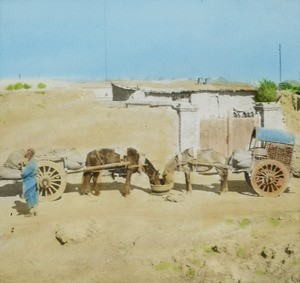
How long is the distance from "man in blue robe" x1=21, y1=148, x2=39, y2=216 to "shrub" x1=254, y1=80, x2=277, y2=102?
1523cm

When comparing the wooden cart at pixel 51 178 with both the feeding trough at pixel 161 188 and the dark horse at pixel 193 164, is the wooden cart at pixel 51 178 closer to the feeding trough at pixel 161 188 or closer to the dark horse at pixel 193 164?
the feeding trough at pixel 161 188

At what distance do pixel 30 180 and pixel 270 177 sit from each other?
258 inches

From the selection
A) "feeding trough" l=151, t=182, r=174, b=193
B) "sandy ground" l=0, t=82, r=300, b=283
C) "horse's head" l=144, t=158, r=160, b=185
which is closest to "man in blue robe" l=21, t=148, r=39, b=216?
"sandy ground" l=0, t=82, r=300, b=283

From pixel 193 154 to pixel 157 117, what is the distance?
17.5 ft

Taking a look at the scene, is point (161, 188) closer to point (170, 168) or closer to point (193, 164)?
point (170, 168)

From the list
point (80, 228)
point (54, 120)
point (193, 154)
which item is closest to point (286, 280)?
point (80, 228)

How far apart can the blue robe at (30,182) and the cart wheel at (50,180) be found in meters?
0.79

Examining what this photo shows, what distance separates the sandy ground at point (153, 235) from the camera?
301 inches

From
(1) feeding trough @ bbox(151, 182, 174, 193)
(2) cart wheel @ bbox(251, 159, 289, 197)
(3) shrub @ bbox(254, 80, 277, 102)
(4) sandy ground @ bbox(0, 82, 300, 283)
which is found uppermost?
(3) shrub @ bbox(254, 80, 277, 102)

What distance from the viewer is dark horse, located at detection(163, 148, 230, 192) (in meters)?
12.0

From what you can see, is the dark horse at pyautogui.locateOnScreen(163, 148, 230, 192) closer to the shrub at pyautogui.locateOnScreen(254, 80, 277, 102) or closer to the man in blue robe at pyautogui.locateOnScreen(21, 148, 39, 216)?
the man in blue robe at pyautogui.locateOnScreen(21, 148, 39, 216)

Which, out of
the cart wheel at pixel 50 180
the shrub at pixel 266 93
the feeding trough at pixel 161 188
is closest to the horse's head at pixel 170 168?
the feeding trough at pixel 161 188

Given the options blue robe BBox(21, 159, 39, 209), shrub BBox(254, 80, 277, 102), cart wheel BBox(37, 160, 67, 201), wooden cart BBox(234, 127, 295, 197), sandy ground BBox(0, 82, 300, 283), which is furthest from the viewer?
shrub BBox(254, 80, 277, 102)

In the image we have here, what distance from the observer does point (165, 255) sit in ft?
27.0
